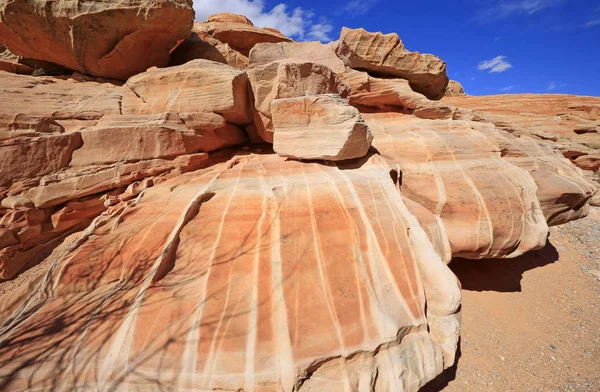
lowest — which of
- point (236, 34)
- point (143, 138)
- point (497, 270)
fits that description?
point (497, 270)

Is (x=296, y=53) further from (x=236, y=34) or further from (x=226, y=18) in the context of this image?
(x=226, y=18)

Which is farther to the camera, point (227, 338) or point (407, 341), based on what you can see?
point (407, 341)

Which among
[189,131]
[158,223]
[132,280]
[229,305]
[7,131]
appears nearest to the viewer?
[229,305]

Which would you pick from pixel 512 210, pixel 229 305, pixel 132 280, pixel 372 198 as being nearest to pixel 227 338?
pixel 229 305

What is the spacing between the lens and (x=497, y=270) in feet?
14.0

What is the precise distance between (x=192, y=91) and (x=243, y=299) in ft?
12.0

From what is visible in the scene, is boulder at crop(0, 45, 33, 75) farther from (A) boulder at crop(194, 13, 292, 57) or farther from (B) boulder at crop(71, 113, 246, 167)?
(A) boulder at crop(194, 13, 292, 57)

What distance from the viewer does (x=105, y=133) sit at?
346 centimetres

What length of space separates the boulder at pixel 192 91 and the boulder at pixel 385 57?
3.15 m

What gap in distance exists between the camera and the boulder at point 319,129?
11.3ft

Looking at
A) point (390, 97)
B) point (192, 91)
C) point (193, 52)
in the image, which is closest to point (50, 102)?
point (192, 91)

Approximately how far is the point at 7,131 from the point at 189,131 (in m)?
2.21

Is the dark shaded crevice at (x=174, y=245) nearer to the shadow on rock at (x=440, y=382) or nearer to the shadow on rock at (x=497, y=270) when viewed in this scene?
the shadow on rock at (x=440, y=382)

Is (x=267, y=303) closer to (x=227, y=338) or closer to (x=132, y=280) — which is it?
(x=227, y=338)
